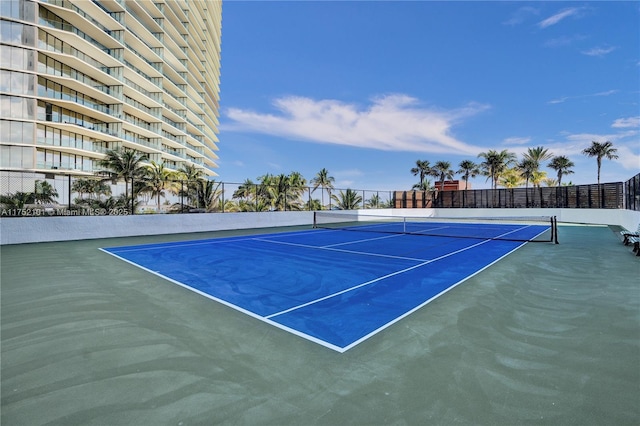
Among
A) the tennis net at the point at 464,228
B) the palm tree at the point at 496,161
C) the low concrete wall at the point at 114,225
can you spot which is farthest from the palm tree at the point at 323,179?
the low concrete wall at the point at 114,225

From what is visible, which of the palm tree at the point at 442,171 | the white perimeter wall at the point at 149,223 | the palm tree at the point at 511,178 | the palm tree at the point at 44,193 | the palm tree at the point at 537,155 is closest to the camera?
the white perimeter wall at the point at 149,223

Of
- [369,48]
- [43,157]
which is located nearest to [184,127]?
[43,157]

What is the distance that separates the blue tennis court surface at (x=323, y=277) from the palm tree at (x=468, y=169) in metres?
57.0

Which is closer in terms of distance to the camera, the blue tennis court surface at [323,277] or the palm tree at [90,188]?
the blue tennis court surface at [323,277]

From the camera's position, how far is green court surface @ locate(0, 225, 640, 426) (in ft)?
7.73

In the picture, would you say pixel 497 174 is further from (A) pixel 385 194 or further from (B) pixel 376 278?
(B) pixel 376 278

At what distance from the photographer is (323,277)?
23.1 ft

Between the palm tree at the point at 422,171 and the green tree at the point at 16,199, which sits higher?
the palm tree at the point at 422,171

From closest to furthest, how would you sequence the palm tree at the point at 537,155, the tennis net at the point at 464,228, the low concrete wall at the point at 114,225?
the low concrete wall at the point at 114,225 → the tennis net at the point at 464,228 → the palm tree at the point at 537,155

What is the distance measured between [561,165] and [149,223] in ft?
223

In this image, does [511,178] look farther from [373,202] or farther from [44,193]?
[44,193]

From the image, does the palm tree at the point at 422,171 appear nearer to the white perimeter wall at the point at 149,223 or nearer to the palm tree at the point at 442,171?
the palm tree at the point at 442,171

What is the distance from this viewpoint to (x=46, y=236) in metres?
13.8

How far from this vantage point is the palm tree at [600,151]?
177 ft
